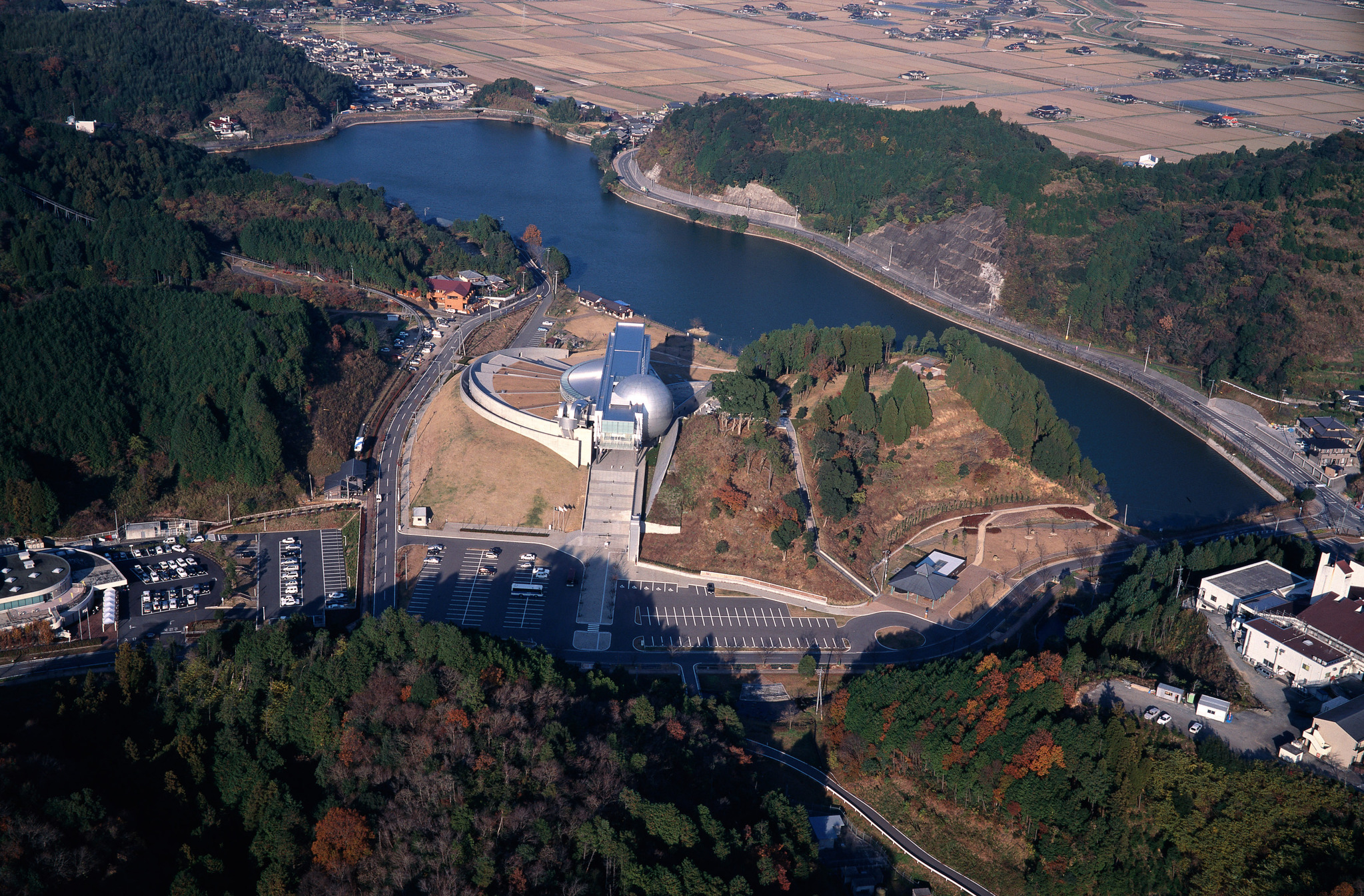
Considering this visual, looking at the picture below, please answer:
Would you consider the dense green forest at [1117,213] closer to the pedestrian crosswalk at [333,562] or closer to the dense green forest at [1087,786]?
the dense green forest at [1087,786]

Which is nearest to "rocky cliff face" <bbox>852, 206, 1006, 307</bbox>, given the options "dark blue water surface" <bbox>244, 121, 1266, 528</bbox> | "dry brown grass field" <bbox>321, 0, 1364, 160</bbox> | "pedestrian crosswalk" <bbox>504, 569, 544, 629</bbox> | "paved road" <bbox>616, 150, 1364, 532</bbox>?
"paved road" <bbox>616, 150, 1364, 532</bbox>

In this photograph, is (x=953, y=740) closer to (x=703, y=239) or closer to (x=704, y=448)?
(x=704, y=448)

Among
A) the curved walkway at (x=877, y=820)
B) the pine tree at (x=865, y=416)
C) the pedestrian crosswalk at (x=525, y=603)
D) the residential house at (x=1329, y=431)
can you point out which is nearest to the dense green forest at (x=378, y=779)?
the curved walkway at (x=877, y=820)

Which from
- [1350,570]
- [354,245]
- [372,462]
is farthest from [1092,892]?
[354,245]

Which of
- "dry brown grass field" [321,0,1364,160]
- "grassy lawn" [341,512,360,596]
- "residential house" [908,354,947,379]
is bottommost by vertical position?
"grassy lawn" [341,512,360,596]

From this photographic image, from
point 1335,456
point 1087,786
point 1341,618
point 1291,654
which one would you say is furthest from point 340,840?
point 1335,456

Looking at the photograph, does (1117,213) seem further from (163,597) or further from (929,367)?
(163,597)

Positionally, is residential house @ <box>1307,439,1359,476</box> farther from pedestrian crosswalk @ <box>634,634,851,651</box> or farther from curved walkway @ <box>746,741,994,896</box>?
curved walkway @ <box>746,741,994,896</box>
